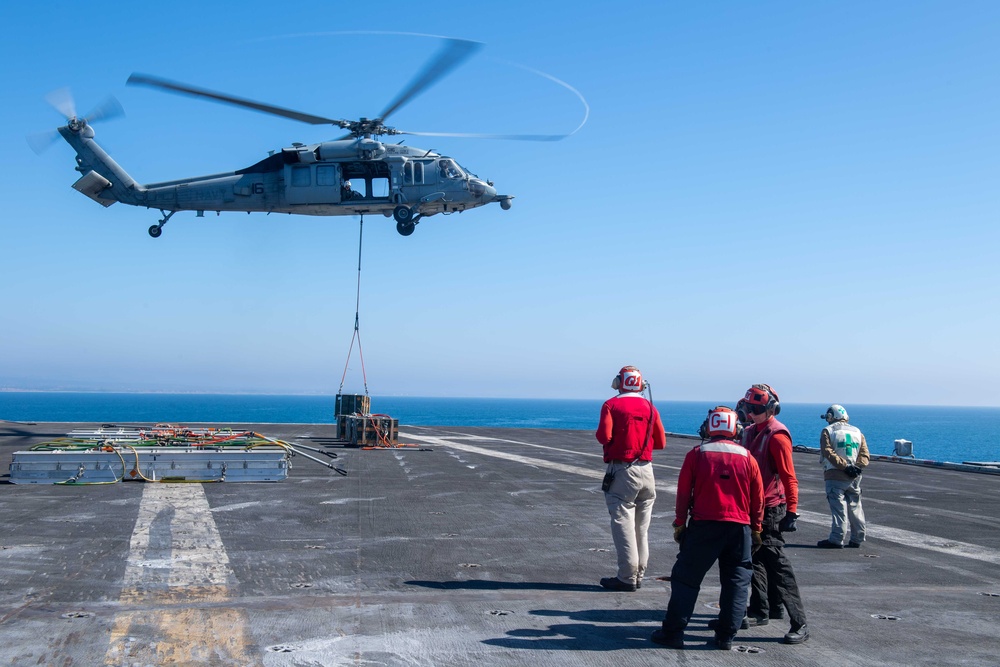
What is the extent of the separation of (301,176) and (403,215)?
3.29 m

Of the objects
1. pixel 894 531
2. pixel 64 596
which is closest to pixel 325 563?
pixel 64 596

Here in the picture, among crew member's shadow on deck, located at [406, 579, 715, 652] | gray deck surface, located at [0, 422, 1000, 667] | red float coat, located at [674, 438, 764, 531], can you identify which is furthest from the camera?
red float coat, located at [674, 438, 764, 531]

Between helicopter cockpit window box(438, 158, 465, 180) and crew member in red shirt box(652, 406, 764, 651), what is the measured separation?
19727mm

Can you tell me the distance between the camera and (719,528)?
6.54m

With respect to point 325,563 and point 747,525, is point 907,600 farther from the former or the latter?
point 325,563

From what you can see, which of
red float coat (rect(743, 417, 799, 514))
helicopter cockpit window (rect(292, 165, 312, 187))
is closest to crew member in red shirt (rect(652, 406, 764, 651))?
red float coat (rect(743, 417, 799, 514))

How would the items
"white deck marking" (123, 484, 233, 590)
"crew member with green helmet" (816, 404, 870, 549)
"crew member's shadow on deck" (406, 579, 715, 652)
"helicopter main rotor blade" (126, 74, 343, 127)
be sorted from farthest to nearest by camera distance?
"helicopter main rotor blade" (126, 74, 343, 127), "crew member with green helmet" (816, 404, 870, 549), "white deck marking" (123, 484, 233, 590), "crew member's shadow on deck" (406, 579, 715, 652)

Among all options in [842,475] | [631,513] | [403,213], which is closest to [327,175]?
[403,213]

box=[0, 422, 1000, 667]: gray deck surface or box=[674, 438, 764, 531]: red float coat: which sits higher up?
box=[674, 438, 764, 531]: red float coat

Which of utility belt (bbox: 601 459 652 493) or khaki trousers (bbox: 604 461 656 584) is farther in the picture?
utility belt (bbox: 601 459 652 493)

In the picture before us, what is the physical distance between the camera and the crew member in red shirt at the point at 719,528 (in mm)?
6438

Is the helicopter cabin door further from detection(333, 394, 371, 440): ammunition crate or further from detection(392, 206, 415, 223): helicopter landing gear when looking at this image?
detection(333, 394, 371, 440): ammunition crate

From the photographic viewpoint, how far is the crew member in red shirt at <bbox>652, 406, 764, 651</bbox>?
644 centimetres

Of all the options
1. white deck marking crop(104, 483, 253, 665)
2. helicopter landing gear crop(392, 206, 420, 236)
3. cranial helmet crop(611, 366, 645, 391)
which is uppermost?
helicopter landing gear crop(392, 206, 420, 236)
